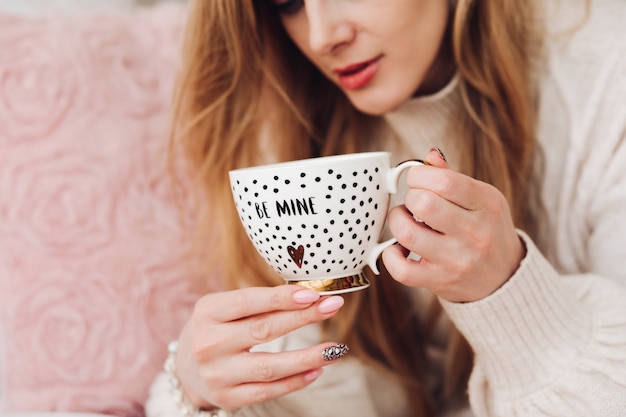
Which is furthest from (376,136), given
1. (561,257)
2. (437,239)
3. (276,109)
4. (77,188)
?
(437,239)

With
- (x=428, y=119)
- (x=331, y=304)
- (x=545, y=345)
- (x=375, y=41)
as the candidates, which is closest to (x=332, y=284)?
(x=331, y=304)

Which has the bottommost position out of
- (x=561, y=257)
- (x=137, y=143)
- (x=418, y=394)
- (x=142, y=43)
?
(x=418, y=394)

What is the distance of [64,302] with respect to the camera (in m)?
A: 0.97

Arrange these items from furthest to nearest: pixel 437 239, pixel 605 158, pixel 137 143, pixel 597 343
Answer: pixel 137 143 < pixel 605 158 < pixel 597 343 < pixel 437 239

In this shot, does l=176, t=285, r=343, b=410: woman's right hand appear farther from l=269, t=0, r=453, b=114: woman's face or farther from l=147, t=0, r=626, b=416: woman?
l=269, t=0, r=453, b=114: woman's face

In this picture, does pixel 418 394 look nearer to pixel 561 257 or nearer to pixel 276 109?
pixel 561 257

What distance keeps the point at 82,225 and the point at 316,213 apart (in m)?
0.49

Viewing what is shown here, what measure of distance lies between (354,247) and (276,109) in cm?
52

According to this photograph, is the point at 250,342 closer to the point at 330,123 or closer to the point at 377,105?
the point at 377,105

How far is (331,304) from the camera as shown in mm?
658

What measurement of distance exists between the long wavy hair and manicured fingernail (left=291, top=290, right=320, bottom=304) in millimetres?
399

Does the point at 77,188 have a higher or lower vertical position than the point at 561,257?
higher

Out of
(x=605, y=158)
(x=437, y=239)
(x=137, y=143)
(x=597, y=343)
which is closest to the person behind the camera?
(x=437, y=239)

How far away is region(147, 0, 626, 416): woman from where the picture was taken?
2.28 feet
